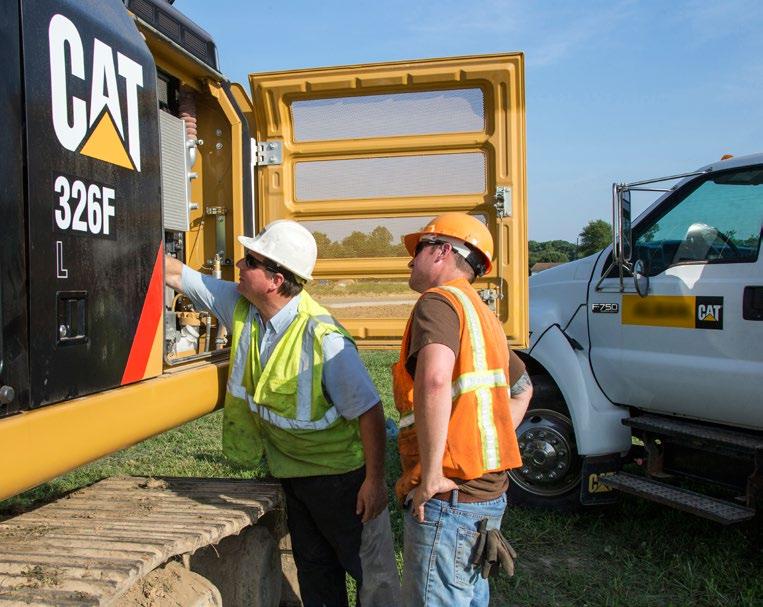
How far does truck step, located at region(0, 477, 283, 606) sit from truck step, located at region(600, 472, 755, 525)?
7.26ft

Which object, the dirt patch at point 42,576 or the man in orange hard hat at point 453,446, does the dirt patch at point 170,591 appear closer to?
the dirt patch at point 42,576

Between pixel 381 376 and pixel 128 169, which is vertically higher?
pixel 128 169

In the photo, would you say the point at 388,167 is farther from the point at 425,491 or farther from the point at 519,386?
the point at 425,491

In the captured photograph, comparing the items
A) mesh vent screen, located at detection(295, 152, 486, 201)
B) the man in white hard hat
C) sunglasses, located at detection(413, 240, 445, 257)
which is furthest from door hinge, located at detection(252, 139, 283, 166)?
sunglasses, located at detection(413, 240, 445, 257)

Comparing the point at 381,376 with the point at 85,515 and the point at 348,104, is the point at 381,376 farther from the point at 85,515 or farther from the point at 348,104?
the point at 85,515

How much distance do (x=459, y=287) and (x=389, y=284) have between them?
1.51 meters

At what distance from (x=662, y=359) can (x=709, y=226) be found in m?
0.80

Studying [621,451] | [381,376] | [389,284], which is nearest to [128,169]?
[389,284]

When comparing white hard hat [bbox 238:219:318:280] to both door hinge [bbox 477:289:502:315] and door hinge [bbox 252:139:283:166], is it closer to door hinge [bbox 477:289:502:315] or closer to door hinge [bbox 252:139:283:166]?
door hinge [bbox 252:139:283:166]

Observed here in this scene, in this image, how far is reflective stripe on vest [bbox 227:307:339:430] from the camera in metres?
2.79

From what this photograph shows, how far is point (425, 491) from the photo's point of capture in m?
2.42

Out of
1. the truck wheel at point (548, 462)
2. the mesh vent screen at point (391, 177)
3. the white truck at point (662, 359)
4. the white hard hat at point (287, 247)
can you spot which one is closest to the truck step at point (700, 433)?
the white truck at point (662, 359)

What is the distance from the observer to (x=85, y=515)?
263cm

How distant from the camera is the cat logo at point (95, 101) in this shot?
195 cm
